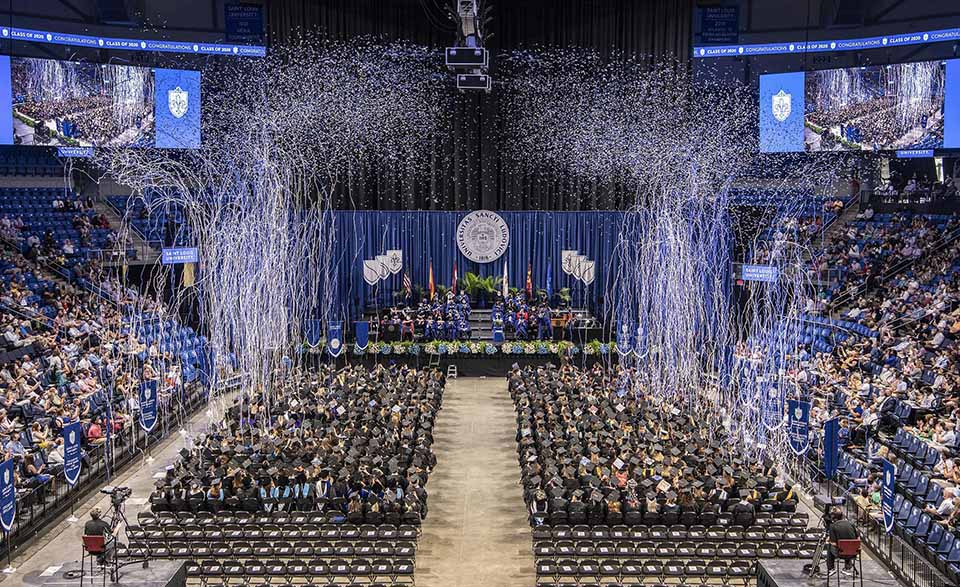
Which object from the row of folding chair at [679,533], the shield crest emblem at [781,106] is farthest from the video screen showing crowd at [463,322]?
the row of folding chair at [679,533]

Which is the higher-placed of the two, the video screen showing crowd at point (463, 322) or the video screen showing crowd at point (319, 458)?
the video screen showing crowd at point (463, 322)

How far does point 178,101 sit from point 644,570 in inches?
1106

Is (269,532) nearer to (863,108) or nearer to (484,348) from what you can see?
(484,348)

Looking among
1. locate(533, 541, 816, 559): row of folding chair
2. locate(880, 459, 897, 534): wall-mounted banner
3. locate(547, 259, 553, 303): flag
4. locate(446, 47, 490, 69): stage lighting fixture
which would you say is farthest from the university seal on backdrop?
locate(880, 459, 897, 534): wall-mounted banner

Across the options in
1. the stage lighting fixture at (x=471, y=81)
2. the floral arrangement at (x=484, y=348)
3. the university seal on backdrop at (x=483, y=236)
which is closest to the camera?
the stage lighting fixture at (x=471, y=81)

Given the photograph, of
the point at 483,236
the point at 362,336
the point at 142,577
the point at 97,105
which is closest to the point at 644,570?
the point at 142,577

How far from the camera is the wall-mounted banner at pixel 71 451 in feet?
58.9

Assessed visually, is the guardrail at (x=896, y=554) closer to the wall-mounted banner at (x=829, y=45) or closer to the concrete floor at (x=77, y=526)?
the concrete floor at (x=77, y=526)

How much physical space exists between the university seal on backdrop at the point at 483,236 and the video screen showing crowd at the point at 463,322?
17.6 feet

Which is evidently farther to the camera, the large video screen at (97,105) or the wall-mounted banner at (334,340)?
the large video screen at (97,105)

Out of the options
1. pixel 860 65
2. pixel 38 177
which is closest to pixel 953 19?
pixel 860 65

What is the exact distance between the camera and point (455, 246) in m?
41.8

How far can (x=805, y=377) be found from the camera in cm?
2527

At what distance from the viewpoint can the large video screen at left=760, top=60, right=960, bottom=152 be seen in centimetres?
3350
